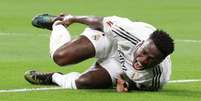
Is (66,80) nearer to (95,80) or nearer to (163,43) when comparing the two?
(95,80)

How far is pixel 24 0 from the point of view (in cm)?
2781

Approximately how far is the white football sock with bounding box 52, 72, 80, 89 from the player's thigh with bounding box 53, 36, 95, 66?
25 centimetres

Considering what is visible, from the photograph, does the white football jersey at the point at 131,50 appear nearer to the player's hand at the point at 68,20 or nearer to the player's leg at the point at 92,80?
the player's leg at the point at 92,80

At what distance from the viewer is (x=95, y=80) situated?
9727mm

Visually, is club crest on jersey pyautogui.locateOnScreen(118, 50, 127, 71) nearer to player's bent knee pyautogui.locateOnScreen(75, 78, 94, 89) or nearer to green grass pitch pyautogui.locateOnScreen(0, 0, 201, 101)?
green grass pitch pyautogui.locateOnScreen(0, 0, 201, 101)

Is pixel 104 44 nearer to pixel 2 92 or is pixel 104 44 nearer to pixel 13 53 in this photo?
pixel 2 92

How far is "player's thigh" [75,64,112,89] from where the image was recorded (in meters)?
9.72

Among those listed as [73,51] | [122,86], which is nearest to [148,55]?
[122,86]

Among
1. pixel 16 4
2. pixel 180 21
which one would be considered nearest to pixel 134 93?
pixel 180 21

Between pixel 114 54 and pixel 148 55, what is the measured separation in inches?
30.4

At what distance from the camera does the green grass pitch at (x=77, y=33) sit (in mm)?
9242

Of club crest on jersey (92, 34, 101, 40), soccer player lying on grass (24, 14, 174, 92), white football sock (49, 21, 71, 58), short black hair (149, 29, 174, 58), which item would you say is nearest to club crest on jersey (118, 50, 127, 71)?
soccer player lying on grass (24, 14, 174, 92)

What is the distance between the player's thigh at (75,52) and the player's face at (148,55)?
2.32ft

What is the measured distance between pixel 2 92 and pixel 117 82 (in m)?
1.29
